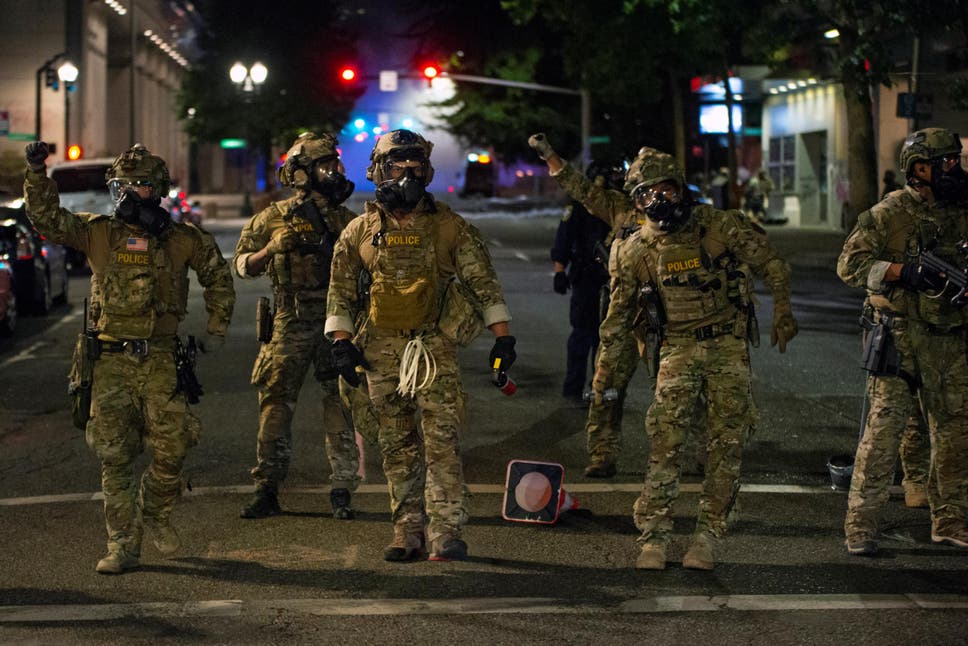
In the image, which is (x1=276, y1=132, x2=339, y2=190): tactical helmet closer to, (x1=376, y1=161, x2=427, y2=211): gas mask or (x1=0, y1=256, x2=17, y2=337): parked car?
(x1=376, y1=161, x2=427, y2=211): gas mask

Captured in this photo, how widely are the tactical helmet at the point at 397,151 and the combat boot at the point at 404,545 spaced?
1685 mm

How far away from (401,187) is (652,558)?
2.11m

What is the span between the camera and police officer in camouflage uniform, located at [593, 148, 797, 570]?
23.5 ft

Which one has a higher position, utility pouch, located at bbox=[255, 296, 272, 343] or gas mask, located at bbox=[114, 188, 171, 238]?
gas mask, located at bbox=[114, 188, 171, 238]

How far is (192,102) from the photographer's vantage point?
257 ft

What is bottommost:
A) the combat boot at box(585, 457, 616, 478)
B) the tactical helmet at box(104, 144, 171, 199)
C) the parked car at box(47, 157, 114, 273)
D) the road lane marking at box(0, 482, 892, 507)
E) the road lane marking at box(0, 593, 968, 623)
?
the road lane marking at box(0, 593, 968, 623)

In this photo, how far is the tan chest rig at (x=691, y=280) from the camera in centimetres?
718

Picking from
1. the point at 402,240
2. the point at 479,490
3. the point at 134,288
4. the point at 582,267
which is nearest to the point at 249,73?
the point at 582,267

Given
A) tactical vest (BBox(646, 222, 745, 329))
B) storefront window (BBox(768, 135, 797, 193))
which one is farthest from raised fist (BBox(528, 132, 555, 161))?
storefront window (BBox(768, 135, 797, 193))

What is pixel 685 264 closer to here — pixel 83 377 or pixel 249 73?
pixel 83 377

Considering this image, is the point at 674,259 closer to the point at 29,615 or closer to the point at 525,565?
the point at 525,565

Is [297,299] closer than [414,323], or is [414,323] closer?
[414,323]

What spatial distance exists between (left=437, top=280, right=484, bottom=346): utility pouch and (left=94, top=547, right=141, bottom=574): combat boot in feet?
6.01

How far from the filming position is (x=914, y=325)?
7539 mm
